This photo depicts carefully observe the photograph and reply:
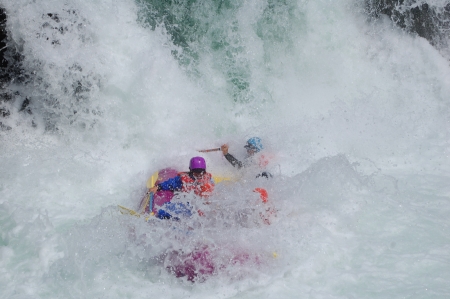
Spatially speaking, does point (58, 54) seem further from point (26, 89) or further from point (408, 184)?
point (408, 184)

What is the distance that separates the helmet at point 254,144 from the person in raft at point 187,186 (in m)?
1.35

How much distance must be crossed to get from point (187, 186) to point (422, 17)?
6.65 meters

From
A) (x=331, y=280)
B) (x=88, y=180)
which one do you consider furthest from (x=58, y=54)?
(x=331, y=280)

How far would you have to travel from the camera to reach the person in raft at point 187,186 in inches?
169

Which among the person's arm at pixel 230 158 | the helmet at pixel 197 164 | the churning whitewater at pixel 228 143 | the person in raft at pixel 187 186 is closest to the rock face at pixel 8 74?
the churning whitewater at pixel 228 143

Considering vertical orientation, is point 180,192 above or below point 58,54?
below

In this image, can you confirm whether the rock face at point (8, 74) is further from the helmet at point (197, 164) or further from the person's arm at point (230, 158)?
the helmet at point (197, 164)

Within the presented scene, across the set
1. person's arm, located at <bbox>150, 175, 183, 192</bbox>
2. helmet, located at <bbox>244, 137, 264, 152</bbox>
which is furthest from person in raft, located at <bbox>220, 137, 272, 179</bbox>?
person's arm, located at <bbox>150, 175, 183, 192</bbox>

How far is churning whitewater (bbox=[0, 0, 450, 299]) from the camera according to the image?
4090 mm

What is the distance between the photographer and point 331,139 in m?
6.94

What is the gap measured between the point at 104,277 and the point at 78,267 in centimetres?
29

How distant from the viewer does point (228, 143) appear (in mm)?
6738

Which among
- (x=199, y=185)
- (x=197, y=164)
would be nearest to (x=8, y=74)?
(x=197, y=164)

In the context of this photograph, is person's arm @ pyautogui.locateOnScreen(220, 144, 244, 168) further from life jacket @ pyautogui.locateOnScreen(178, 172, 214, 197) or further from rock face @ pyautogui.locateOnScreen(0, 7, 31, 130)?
rock face @ pyautogui.locateOnScreen(0, 7, 31, 130)
